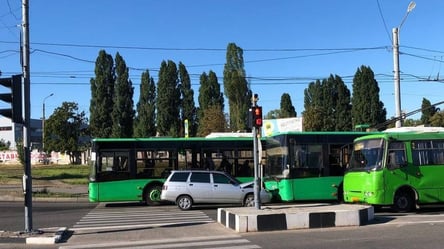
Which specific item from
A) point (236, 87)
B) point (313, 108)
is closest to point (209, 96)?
point (236, 87)

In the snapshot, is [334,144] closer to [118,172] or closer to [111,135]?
[118,172]

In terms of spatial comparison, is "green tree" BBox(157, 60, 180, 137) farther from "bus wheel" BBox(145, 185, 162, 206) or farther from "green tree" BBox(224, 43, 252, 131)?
"bus wheel" BBox(145, 185, 162, 206)

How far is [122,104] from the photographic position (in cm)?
7031

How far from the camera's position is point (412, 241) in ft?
37.1

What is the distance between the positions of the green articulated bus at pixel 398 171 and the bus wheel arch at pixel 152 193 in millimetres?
8523

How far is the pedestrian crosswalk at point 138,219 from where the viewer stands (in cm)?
1556

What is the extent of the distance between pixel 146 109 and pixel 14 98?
6091 cm

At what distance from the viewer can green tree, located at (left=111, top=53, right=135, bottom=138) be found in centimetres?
7006

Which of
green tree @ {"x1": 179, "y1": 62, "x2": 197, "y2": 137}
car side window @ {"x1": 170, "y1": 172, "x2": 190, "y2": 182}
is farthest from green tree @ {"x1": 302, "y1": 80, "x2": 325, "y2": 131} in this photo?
car side window @ {"x1": 170, "y1": 172, "x2": 190, "y2": 182}

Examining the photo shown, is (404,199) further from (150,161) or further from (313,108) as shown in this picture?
(313,108)

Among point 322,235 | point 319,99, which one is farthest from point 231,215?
point 319,99

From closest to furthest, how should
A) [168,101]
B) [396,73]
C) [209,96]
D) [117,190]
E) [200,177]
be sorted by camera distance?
[200,177], [117,190], [396,73], [168,101], [209,96]

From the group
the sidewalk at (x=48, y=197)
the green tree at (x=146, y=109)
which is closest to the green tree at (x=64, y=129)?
the green tree at (x=146, y=109)

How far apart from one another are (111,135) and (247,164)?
48.6 metres
